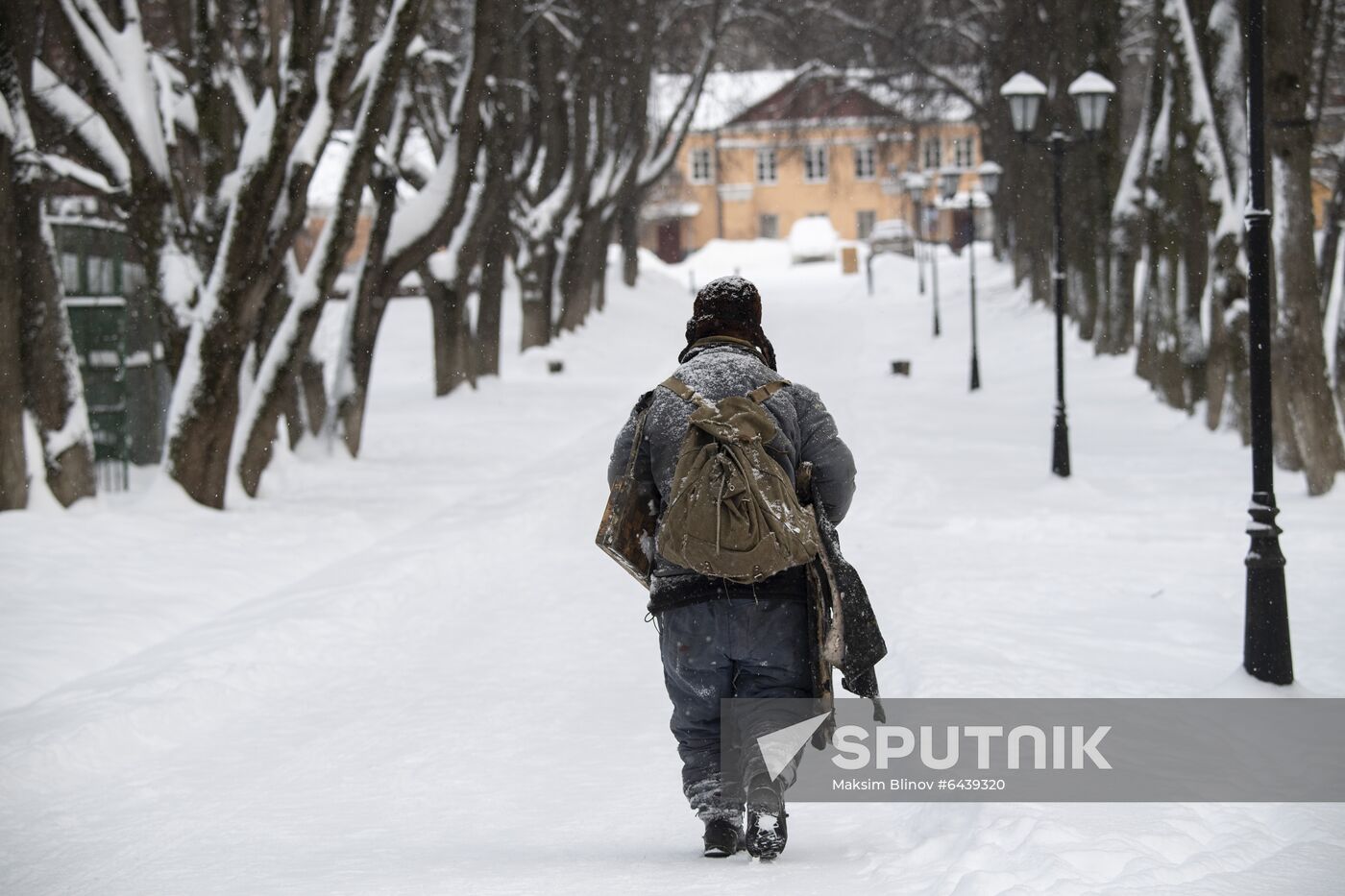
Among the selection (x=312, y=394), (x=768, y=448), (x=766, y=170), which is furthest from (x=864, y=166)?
(x=768, y=448)

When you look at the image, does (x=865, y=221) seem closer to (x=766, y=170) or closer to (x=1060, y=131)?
(x=766, y=170)

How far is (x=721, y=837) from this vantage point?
201 inches

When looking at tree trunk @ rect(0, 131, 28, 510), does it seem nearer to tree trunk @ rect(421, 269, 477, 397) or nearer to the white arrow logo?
the white arrow logo

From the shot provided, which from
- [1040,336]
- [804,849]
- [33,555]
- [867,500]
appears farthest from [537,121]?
[804,849]

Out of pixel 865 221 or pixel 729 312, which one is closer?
pixel 729 312

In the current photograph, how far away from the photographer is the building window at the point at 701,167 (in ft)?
283

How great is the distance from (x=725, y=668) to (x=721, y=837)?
1.91ft

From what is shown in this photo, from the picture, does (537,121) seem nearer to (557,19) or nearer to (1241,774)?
(557,19)

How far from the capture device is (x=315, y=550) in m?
12.5

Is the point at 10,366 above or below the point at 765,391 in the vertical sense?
below

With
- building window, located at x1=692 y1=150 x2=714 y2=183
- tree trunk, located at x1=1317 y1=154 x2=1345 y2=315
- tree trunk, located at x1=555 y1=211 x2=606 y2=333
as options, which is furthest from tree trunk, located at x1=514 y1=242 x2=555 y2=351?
building window, located at x1=692 y1=150 x2=714 y2=183

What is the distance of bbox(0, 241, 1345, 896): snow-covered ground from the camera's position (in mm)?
5188

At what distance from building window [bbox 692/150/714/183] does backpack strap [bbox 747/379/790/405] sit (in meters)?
82.1

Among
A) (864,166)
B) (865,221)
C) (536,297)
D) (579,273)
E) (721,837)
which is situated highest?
(864,166)
